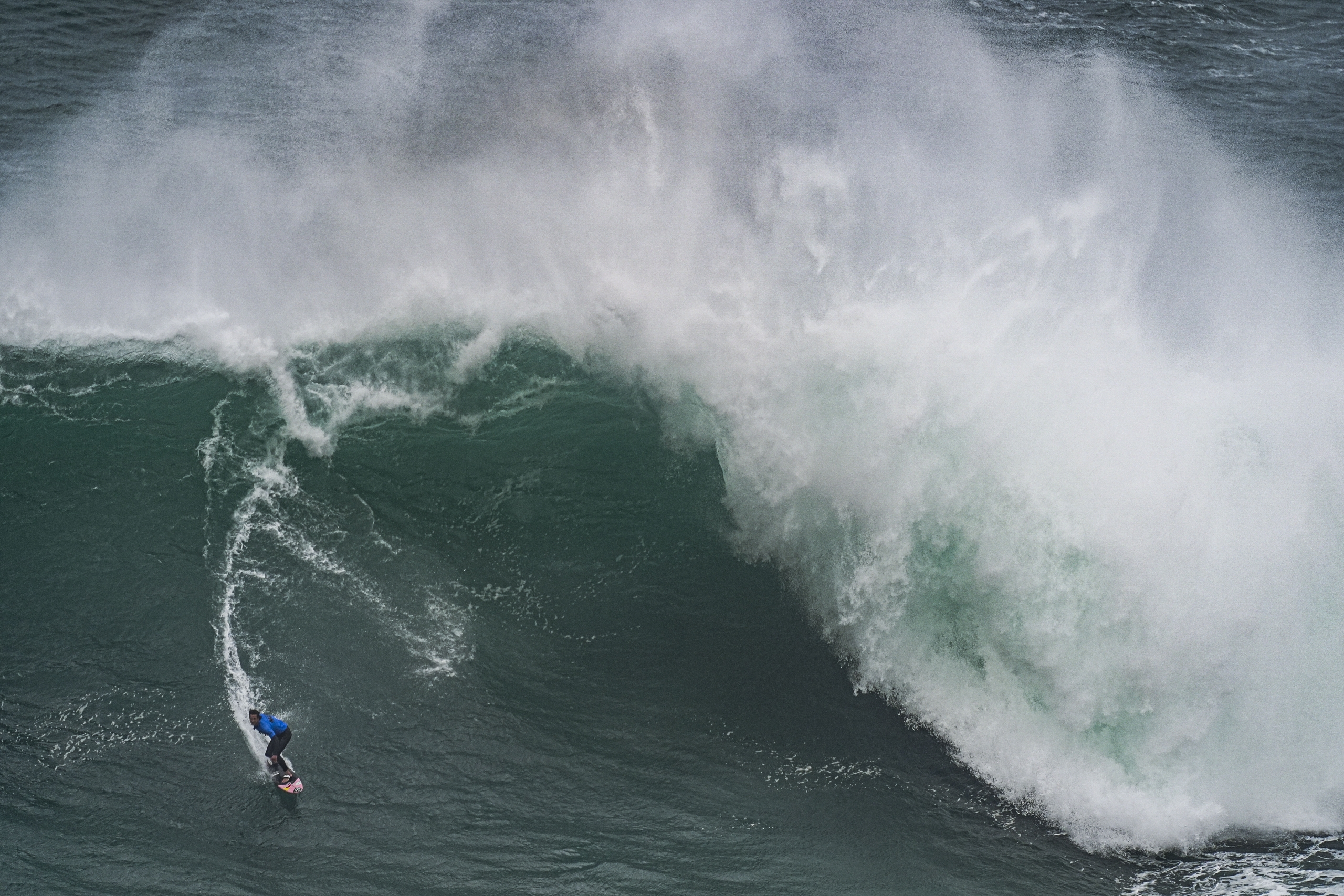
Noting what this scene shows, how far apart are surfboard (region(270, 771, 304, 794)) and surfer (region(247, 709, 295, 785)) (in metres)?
0.03

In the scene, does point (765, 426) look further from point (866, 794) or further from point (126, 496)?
point (126, 496)

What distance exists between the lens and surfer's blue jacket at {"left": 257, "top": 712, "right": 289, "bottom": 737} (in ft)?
53.6

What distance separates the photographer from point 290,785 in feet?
53.8

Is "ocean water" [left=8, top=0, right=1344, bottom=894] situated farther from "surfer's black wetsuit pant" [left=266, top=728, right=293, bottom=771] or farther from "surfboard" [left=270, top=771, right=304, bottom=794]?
"surfer's black wetsuit pant" [left=266, top=728, right=293, bottom=771]

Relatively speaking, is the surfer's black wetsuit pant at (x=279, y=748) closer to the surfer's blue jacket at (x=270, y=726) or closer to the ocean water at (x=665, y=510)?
the surfer's blue jacket at (x=270, y=726)

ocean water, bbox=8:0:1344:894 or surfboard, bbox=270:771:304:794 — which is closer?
surfboard, bbox=270:771:304:794

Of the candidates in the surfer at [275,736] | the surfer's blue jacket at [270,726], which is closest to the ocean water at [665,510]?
the surfer at [275,736]

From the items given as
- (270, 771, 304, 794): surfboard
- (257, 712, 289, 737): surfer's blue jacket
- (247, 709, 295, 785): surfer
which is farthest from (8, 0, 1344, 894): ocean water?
(257, 712, 289, 737): surfer's blue jacket

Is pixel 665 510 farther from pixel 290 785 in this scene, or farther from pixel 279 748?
pixel 290 785

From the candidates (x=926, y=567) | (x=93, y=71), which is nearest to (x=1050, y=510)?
(x=926, y=567)

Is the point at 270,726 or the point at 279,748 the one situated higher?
the point at 270,726

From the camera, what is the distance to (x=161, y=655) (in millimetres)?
18250

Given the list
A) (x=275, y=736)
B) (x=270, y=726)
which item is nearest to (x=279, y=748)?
(x=275, y=736)

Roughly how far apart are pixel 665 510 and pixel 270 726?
304 inches
